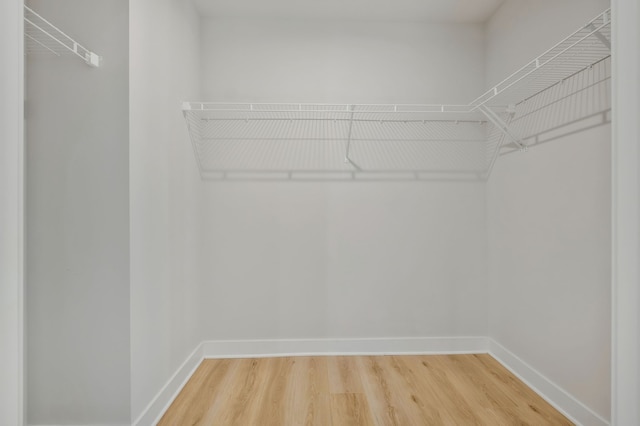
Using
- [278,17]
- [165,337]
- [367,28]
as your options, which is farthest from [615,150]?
[278,17]

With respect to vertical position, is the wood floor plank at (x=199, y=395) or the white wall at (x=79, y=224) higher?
the white wall at (x=79, y=224)

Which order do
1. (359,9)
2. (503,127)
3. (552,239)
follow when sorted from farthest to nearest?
1. (359,9)
2. (503,127)
3. (552,239)

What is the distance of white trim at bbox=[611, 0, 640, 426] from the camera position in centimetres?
66

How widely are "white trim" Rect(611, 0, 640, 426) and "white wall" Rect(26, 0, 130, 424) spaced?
62.5 inches

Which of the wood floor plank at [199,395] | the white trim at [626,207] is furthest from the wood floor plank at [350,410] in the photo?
the white trim at [626,207]

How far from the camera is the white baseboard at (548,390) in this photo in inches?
62.2

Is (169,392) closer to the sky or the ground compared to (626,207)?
closer to the ground

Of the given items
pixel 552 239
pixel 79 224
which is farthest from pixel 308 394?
pixel 552 239

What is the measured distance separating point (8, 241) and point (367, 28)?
8.22ft

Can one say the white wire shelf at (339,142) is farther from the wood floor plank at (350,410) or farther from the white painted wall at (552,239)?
the wood floor plank at (350,410)

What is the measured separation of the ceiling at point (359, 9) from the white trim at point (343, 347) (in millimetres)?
2307

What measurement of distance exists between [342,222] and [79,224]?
1.57 meters

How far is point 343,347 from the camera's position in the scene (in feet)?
8.02

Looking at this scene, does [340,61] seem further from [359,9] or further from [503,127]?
[503,127]
